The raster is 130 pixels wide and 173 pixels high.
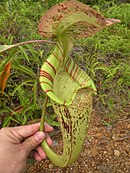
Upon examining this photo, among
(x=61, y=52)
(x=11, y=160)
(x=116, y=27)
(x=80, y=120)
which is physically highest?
(x=61, y=52)

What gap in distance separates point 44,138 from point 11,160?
0.65ft

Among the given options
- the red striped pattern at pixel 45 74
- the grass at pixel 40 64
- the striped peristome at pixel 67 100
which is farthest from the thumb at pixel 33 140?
the grass at pixel 40 64

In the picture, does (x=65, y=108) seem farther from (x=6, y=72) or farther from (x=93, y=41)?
(x=93, y=41)

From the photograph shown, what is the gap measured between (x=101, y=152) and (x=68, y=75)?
3.00 feet

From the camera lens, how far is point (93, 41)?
8.69ft

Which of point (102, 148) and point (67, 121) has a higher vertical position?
point (67, 121)

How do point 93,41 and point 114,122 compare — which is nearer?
point 114,122

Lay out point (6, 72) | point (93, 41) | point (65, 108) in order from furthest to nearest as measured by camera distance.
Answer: point (93, 41)
point (6, 72)
point (65, 108)

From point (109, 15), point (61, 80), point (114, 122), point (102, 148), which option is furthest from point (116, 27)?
point (61, 80)

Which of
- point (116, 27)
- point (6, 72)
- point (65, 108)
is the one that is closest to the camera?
point (65, 108)

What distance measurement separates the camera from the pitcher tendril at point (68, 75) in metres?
0.98

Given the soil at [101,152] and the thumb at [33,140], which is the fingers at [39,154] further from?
the soil at [101,152]

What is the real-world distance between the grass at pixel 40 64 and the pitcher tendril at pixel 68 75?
0.72m

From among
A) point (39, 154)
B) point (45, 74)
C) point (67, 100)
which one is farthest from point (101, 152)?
point (45, 74)
